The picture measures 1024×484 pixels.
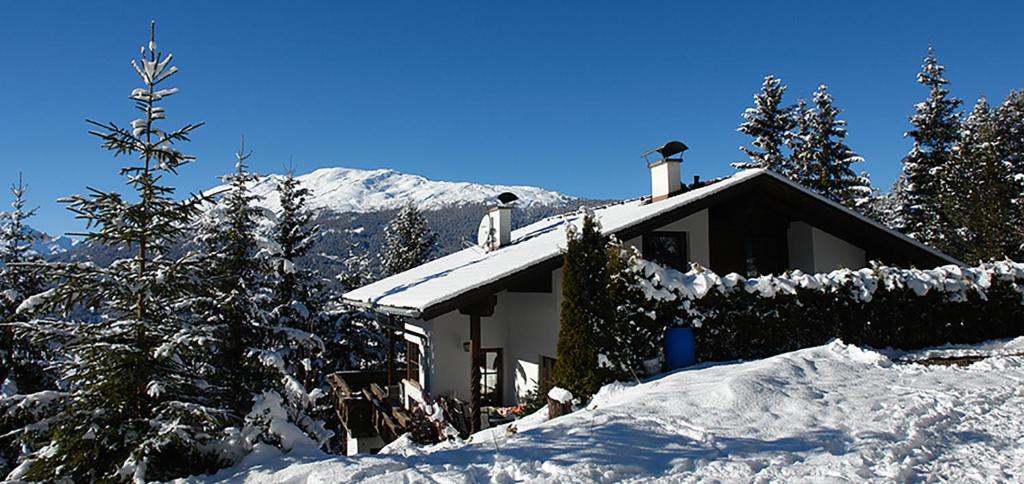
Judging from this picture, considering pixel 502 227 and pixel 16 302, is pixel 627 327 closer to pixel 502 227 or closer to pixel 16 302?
pixel 502 227

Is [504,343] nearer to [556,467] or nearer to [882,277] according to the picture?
[882,277]

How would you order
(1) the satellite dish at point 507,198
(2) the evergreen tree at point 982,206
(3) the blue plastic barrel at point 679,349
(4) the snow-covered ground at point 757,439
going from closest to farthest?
(4) the snow-covered ground at point 757,439 < (3) the blue plastic barrel at point 679,349 < (1) the satellite dish at point 507,198 < (2) the evergreen tree at point 982,206

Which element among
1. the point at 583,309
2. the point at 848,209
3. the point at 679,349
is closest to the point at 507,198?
the point at 848,209

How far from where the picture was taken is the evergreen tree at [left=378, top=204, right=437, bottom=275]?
3784 cm

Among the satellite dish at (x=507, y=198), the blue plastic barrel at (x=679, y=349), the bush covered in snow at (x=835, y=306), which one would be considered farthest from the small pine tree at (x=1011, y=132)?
the blue plastic barrel at (x=679, y=349)

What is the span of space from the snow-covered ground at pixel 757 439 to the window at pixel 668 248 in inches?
243

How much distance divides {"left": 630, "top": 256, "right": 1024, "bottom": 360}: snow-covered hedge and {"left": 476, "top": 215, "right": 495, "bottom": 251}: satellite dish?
9.75 meters

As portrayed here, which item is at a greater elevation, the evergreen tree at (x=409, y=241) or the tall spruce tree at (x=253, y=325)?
the evergreen tree at (x=409, y=241)

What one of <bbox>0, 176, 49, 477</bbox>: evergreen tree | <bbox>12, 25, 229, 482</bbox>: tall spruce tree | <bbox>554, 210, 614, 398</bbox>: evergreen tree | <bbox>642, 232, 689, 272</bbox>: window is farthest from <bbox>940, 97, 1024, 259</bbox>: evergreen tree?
<bbox>0, 176, 49, 477</bbox>: evergreen tree

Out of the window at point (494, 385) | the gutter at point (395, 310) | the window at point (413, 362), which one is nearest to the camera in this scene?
the gutter at point (395, 310)

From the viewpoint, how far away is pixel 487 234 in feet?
67.3

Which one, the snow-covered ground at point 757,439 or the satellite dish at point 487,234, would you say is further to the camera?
the satellite dish at point 487,234

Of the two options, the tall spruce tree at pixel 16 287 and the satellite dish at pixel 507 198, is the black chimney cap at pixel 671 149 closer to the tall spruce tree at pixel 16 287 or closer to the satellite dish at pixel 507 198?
the satellite dish at pixel 507 198

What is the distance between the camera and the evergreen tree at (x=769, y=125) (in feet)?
110
